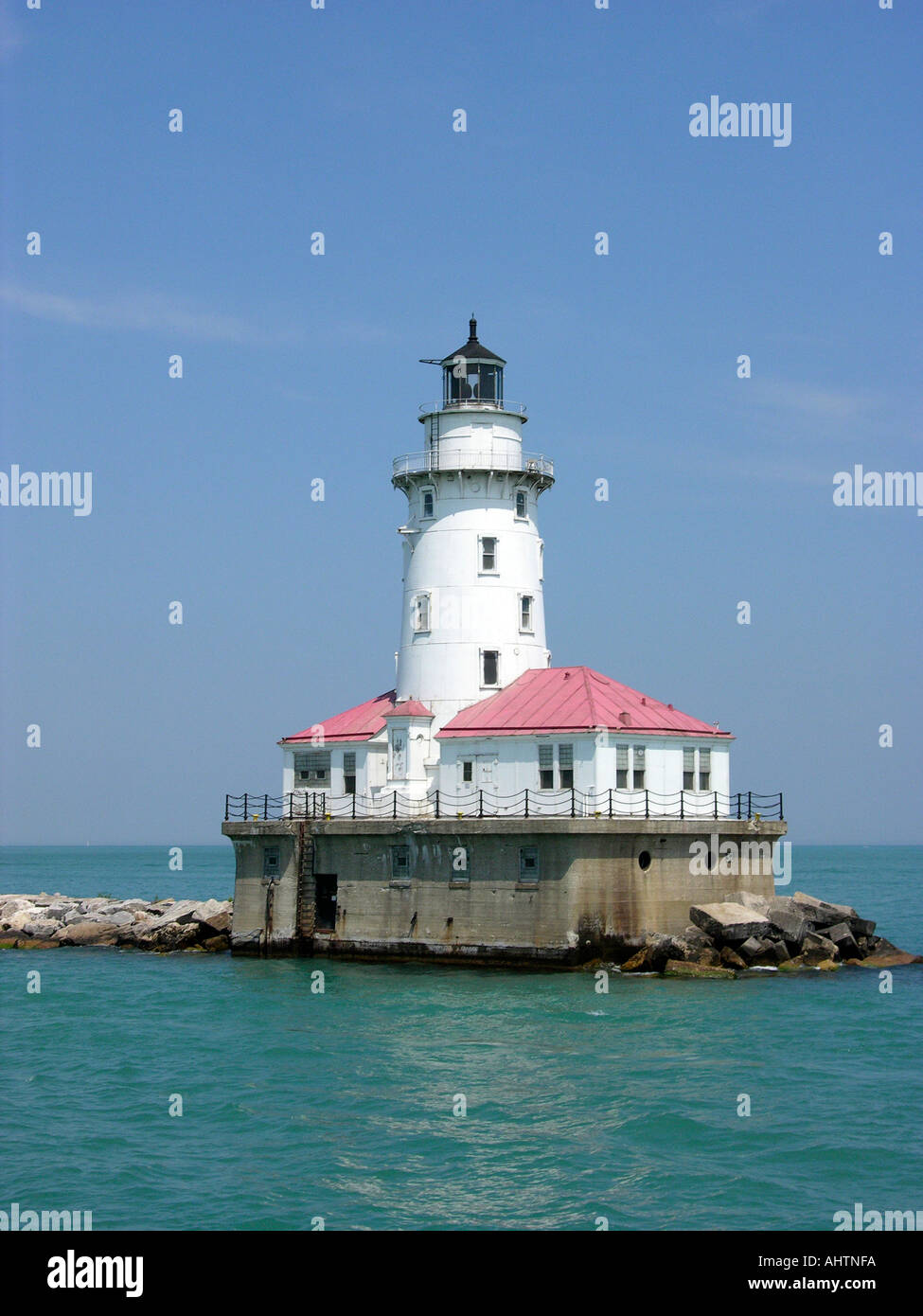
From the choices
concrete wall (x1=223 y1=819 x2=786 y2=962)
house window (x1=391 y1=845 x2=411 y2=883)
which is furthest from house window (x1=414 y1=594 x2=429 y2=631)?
house window (x1=391 y1=845 x2=411 y2=883)

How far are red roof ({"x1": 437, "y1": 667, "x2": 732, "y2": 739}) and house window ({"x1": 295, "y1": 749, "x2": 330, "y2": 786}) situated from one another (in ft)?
14.7

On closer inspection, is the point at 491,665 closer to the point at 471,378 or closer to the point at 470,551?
the point at 470,551

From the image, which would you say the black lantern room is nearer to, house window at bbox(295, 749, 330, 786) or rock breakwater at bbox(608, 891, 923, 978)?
house window at bbox(295, 749, 330, 786)

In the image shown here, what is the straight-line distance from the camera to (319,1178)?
67.5 feet

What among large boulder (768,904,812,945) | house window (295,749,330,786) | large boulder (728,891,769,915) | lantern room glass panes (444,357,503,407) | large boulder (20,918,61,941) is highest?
lantern room glass panes (444,357,503,407)

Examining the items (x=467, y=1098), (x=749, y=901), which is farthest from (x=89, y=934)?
(x=467, y=1098)

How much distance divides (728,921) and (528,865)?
5157 mm

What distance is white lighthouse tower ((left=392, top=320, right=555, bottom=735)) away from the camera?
44.6 m

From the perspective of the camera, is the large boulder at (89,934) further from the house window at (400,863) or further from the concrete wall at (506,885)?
the house window at (400,863)

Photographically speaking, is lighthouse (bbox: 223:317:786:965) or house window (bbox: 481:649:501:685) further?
house window (bbox: 481:649:501:685)

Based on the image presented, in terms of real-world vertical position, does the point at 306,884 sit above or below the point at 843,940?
above

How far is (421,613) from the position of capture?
45.4 metres
